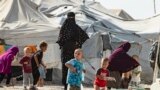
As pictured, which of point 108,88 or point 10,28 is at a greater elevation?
point 10,28

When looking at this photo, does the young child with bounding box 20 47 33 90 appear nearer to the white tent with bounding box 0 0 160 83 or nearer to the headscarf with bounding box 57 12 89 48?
the headscarf with bounding box 57 12 89 48

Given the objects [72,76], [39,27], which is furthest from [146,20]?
[72,76]

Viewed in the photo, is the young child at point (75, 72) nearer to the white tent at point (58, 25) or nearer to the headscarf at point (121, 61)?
the headscarf at point (121, 61)

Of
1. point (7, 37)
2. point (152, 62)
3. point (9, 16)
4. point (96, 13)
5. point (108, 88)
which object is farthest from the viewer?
point (96, 13)

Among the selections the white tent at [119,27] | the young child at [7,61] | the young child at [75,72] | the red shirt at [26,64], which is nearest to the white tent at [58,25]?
the white tent at [119,27]

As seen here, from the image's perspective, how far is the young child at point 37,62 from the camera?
47.3 feet

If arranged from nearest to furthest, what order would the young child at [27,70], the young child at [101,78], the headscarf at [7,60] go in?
the young child at [101,78], the young child at [27,70], the headscarf at [7,60]

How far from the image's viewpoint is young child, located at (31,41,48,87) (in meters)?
14.4

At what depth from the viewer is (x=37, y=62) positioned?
14.4 meters

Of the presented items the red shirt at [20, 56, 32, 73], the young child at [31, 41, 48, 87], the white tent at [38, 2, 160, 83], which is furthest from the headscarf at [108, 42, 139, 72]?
the white tent at [38, 2, 160, 83]

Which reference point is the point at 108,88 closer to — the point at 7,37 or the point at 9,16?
the point at 7,37

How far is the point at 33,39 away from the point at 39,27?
505mm

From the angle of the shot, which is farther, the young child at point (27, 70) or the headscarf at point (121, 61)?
the young child at point (27, 70)

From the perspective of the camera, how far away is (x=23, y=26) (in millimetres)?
19109
